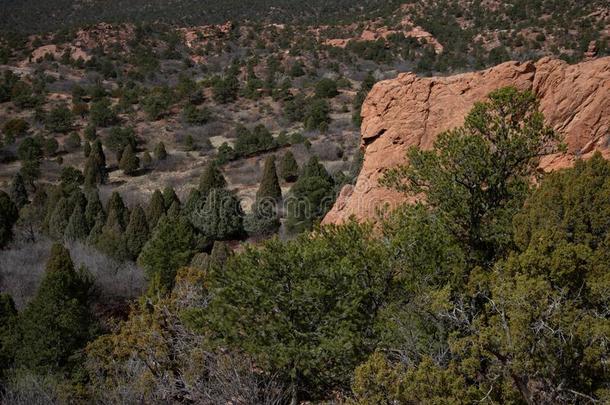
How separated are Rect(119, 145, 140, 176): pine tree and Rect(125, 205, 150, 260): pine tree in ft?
52.6

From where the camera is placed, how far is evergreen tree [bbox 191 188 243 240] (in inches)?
1013

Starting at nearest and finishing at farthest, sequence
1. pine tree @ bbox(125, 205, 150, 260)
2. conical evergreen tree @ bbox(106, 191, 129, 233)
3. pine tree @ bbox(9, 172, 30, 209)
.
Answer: pine tree @ bbox(125, 205, 150, 260), conical evergreen tree @ bbox(106, 191, 129, 233), pine tree @ bbox(9, 172, 30, 209)

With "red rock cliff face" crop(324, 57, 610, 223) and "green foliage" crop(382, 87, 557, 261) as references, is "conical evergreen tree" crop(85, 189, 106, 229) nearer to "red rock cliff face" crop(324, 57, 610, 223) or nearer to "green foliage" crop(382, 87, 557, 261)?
"red rock cliff face" crop(324, 57, 610, 223)

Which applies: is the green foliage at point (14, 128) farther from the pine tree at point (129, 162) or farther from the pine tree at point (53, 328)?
the pine tree at point (53, 328)

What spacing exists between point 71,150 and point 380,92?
35195 mm

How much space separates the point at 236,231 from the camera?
86.2 feet

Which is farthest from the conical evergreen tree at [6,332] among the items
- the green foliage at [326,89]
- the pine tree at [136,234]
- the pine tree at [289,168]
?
the green foliage at [326,89]

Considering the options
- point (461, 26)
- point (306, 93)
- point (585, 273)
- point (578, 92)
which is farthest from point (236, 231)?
point (461, 26)

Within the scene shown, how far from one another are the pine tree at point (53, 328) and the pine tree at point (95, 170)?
74.9ft

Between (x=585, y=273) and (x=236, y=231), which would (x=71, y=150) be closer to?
(x=236, y=231)

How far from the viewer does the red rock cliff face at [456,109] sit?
1245 centimetres

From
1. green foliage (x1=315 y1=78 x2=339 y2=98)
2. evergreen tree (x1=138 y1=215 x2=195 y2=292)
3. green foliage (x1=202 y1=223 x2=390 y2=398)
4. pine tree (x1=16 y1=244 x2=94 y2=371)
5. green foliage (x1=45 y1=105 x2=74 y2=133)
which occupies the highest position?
green foliage (x1=202 y1=223 x2=390 y2=398)

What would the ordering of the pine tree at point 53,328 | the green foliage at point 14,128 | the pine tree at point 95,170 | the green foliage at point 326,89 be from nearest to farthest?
the pine tree at point 53,328
the pine tree at point 95,170
the green foliage at point 14,128
the green foliage at point 326,89


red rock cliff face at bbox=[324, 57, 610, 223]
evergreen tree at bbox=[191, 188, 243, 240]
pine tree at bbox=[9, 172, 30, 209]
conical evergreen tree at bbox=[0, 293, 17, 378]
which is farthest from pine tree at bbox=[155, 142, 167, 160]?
Result: conical evergreen tree at bbox=[0, 293, 17, 378]
